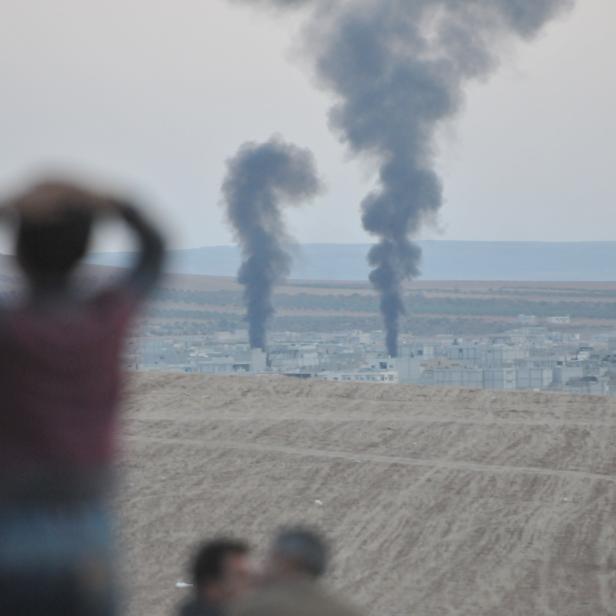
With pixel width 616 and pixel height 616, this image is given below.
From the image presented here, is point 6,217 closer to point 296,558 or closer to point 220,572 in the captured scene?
point 296,558

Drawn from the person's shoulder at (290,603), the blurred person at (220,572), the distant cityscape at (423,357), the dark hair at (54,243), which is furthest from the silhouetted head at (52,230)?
the distant cityscape at (423,357)

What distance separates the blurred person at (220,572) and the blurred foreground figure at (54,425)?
157cm

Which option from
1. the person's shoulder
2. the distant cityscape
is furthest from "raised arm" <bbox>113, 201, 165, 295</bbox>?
the distant cityscape

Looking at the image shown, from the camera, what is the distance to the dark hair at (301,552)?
140 inches

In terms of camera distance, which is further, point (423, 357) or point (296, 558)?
point (423, 357)

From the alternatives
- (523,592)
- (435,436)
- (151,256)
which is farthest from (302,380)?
(151,256)

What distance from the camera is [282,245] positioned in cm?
10325

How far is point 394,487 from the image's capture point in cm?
1823

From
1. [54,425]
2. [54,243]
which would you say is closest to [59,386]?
[54,425]

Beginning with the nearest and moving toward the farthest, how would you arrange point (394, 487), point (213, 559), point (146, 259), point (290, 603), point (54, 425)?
point (290, 603)
point (54, 425)
point (146, 259)
point (213, 559)
point (394, 487)

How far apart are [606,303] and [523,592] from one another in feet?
441

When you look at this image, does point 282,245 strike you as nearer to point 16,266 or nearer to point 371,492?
point 371,492

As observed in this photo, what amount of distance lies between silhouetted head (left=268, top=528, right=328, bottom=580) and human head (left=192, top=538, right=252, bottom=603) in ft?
2.41

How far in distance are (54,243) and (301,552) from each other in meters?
1.07
